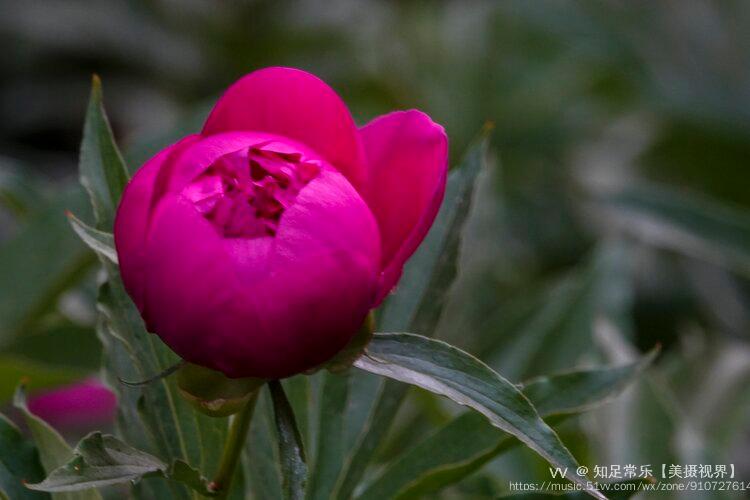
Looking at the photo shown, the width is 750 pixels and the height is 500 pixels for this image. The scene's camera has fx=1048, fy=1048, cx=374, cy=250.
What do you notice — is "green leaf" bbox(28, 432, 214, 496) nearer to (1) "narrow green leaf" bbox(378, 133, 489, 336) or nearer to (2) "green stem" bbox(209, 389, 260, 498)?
(2) "green stem" bbox(209, 389, 260, 498)

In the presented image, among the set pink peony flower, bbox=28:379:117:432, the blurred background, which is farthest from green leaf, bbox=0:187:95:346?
pink peony flower, bbox=28:379:117:432

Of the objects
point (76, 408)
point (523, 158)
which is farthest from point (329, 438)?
point (523, 158)

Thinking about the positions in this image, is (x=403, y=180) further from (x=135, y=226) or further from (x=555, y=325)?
(x=555, y=325)

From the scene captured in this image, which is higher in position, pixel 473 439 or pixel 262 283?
pixel 262 283

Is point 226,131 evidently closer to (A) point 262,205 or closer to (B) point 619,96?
(A) point 262,205

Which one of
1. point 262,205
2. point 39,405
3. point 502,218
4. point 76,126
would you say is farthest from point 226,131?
point 76,126

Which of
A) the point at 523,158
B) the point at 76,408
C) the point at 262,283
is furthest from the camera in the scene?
the point at 523,158
